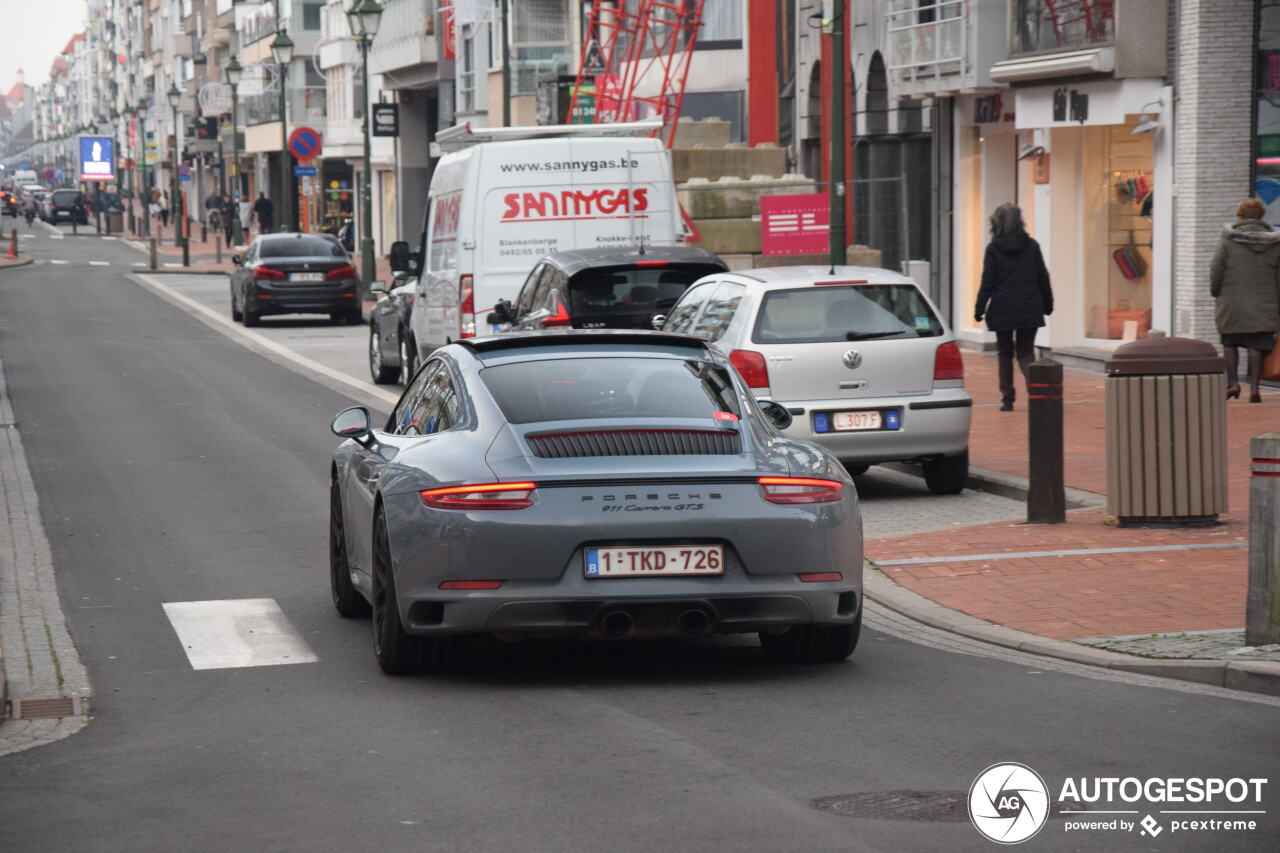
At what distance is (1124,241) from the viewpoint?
26453 millimetres

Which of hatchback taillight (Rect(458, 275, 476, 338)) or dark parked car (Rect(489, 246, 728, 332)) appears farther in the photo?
hatchback taillight (Rect(458, 275, 476, 338))

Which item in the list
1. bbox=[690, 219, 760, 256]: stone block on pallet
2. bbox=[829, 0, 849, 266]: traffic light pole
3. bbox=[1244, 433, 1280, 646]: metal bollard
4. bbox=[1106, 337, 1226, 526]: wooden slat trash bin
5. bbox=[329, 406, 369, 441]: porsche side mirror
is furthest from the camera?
bbox=[690, 219, 760, 256]: stone block on pallet

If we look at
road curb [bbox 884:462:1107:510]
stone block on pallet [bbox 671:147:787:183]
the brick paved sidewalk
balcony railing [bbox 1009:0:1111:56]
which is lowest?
road curb [bbox 884:462:1107:510]

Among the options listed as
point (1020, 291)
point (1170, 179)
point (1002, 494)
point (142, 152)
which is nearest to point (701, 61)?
point (1170, 179)

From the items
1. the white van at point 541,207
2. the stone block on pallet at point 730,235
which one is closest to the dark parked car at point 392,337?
the white van at point 541,207

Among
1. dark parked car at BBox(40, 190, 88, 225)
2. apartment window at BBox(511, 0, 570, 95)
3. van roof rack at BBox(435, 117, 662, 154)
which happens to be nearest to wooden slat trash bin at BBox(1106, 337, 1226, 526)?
van roof rack at BBox(435, 117, 662, 154)

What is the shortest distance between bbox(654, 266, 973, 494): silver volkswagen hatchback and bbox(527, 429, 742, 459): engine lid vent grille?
19.5 ft

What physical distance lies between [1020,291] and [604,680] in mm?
11846

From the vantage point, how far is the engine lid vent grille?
8.33 metres

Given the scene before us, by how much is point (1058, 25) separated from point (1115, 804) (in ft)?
70.2

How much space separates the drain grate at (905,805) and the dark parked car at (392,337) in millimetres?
17286

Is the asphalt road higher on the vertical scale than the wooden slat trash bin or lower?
lower

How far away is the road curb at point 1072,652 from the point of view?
8188mm

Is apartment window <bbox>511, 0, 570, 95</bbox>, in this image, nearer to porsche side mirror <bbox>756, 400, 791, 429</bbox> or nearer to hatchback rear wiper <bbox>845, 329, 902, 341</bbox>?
hatchback rear wiper <bbox>845, 329, 902, 341</bbox>
